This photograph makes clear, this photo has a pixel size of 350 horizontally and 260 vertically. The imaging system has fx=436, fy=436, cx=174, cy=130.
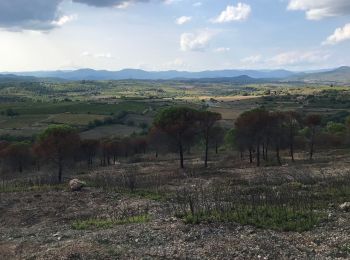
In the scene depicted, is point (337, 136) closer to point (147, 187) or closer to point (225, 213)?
point (147, 187)

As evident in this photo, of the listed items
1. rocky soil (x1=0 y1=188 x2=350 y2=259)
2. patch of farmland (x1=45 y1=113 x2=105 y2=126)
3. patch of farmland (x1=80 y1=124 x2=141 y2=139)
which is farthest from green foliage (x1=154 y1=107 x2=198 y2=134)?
patch of farmland (x1=45 y1=113 x2=105 y2=126)

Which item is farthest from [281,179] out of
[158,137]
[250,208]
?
[158,137]

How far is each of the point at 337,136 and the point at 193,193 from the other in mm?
58955

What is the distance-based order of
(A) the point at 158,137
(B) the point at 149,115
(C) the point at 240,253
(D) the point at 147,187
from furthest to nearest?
(B) the point at 149,115, (A) the point at 158,137, (D) the point at 147,187, (C) the point at 240,253

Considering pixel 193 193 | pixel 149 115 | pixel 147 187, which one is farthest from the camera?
pixel 149 115

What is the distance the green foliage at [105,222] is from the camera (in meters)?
26.6

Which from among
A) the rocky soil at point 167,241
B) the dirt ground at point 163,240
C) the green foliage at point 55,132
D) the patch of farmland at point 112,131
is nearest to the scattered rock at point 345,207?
the dirt ground at point 163,240

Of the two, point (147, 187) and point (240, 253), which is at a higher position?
point (240, 253)

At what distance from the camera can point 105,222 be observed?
27406 mm

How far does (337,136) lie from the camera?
288 feet

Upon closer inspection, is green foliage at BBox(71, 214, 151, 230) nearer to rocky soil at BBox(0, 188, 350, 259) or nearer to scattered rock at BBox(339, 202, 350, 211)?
rocky soil at BBox(0, 188, 350, 259)

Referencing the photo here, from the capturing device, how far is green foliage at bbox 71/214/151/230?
26562mm

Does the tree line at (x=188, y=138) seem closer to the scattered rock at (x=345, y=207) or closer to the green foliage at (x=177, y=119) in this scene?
the green foliage at (x=177, y=119)

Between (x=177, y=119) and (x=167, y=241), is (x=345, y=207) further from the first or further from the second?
(x=177, y=119)
